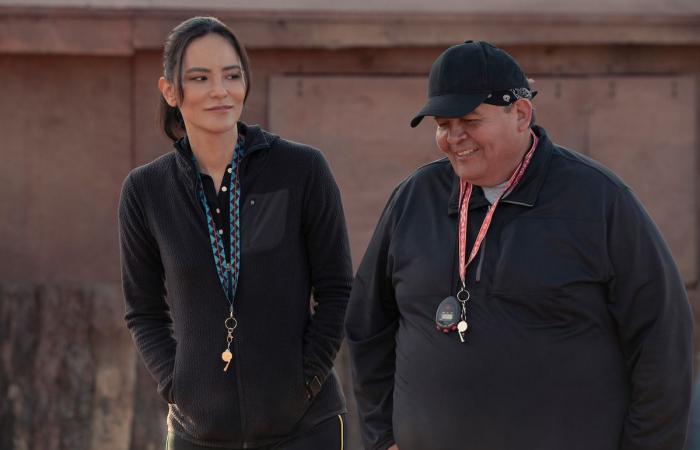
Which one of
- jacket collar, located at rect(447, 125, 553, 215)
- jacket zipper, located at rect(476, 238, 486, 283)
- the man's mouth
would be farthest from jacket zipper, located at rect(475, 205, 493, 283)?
the man's mouth

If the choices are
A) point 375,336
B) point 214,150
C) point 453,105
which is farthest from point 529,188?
point 214,150

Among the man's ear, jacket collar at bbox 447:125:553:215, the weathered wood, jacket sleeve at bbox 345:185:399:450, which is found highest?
the man's ear

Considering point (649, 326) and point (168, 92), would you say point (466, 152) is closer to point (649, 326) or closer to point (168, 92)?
point (649, 326)

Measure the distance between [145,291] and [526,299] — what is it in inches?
52.9

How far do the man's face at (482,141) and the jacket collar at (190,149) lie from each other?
737mm

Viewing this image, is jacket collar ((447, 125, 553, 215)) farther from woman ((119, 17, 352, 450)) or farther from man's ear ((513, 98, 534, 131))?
woman ((119, 17, 352, 450))

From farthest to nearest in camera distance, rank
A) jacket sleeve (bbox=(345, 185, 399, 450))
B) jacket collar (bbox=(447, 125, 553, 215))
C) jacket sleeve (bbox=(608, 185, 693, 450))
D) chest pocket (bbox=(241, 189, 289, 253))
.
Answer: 1. chest pocket (bbox=(241, 189, 289, 253))
2. jacket sleeve (bbox=(345, 185, 399, 450))
3. jacket collar (bbox=(447, 125, 553, 215))
4. jacket sleeve (bbox=(608, 185, 693, 450))

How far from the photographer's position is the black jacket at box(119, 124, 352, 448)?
13.6 ft

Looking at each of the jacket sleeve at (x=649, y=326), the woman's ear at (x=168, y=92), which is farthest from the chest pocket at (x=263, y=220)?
the jacket sleeve at (x=649, y=326)

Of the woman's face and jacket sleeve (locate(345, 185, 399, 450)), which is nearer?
A: jacket sleeve (locate(345, 185, 399, 450))

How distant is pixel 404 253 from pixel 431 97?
0.45 meters

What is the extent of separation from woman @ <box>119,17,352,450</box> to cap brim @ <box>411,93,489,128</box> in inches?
25.2

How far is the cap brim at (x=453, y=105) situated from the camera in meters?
3.76

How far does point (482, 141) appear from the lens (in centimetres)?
379
